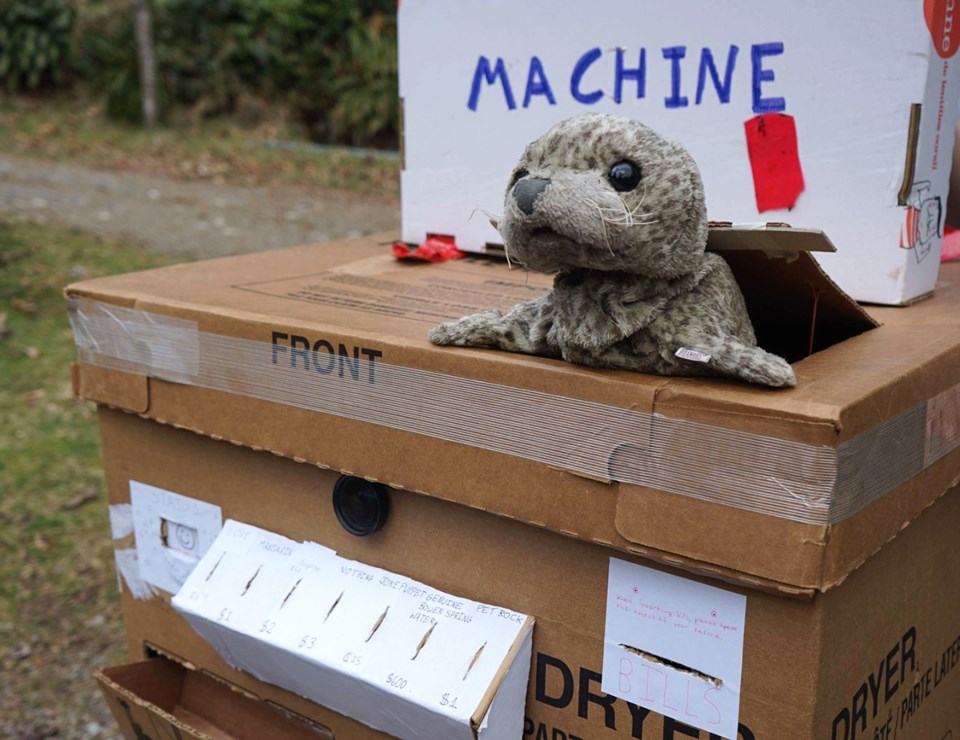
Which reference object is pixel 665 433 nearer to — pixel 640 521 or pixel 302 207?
pixel 640 521

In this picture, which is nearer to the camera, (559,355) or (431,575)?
(559,355)

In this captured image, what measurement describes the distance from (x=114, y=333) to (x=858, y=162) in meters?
1.01

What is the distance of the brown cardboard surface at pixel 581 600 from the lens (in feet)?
2.81

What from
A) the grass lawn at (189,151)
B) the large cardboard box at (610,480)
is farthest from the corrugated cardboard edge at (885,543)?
the grass lawn at (189,151)

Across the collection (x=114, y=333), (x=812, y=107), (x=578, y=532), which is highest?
(x=812, y=107)

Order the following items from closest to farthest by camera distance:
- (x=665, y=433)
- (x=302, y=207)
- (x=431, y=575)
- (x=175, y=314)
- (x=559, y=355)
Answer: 1. (x=665, y=433)
2. (x=559, y=355)
3. (x=431, y=575)
4. (x=175, y=314)
5. (x=302, y=207)

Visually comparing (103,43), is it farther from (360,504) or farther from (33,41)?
(360,504)

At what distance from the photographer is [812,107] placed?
122cm

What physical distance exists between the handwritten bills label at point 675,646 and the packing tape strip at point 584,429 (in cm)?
11

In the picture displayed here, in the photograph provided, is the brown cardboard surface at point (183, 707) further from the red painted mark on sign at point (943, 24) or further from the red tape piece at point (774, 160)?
the red painted mark on sign at point (943, 24)

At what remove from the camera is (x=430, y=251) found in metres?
1.59

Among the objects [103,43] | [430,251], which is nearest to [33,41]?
[103,43]

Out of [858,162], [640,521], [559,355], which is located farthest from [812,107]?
[640,521]

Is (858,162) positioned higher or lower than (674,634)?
higher
